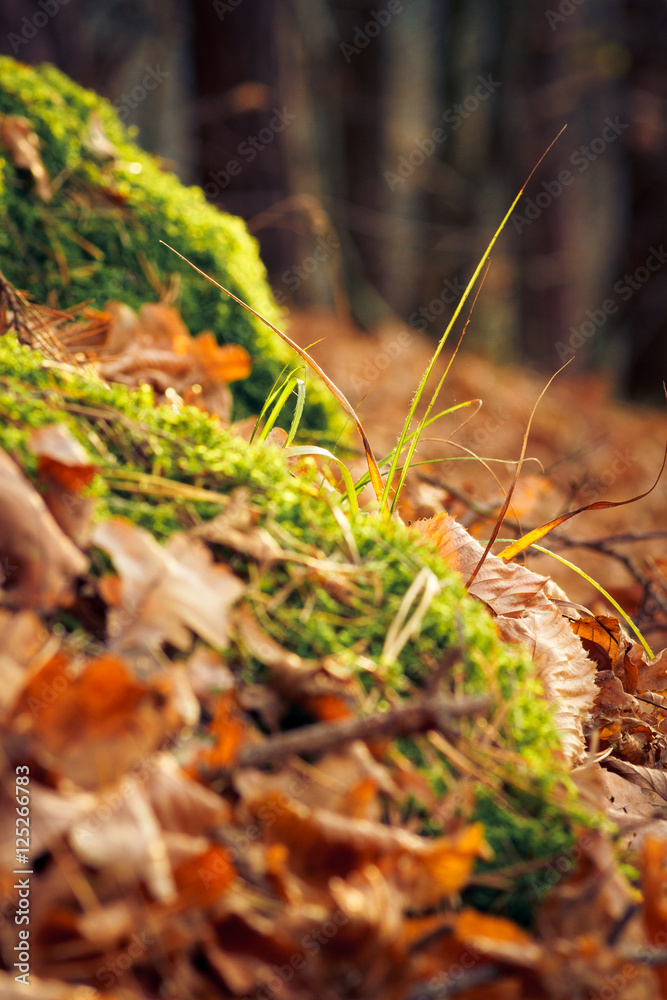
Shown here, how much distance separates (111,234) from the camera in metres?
2.15

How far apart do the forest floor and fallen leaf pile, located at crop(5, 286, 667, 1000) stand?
0.93 meters

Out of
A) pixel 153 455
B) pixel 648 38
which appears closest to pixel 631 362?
pixel 648 38

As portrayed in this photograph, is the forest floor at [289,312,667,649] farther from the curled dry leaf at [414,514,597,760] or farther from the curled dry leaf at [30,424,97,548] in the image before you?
the curled dry leaf at [30,424,97,548]

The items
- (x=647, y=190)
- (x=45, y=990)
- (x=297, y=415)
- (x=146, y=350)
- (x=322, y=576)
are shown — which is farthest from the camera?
(x=647, y=190)

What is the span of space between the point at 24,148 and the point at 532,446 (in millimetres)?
4347

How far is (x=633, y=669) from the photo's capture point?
144 centimetres

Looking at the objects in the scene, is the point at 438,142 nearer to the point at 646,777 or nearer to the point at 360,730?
the point at 646,777

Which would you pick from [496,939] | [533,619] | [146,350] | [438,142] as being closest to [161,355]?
[146,350]

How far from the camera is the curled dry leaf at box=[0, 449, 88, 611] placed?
86cm

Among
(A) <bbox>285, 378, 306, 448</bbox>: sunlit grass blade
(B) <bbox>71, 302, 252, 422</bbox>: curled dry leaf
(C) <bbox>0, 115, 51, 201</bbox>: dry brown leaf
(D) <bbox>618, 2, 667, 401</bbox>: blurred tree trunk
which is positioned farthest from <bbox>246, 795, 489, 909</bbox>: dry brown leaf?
(D) <bbox>618, 2, 667, 401</bbox>: blurred tree trunk

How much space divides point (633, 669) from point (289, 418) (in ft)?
4.41

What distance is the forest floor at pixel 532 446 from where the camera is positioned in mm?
2211

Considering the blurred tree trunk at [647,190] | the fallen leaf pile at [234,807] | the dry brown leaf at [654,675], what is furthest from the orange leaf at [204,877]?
the blurred tree trunk at [647,190]

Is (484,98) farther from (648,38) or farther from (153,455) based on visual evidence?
(153,455)
